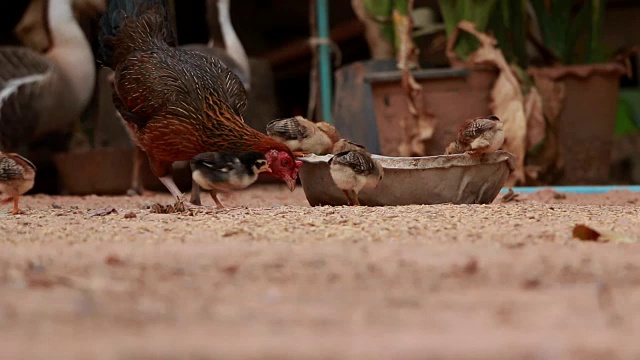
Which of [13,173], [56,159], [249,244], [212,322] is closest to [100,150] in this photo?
[56,159]

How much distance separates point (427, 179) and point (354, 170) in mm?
487

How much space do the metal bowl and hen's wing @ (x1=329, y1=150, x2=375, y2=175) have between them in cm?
19

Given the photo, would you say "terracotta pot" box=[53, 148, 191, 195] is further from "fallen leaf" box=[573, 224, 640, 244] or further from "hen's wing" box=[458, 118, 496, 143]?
"fallen leaf" box=[573, 224, 640, 244]

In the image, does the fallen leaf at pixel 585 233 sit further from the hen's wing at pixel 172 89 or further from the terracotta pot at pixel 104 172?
the terracotta pot at pixel 104 172

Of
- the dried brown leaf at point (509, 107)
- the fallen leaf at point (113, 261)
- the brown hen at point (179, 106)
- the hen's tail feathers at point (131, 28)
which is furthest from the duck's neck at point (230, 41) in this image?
the fallen leaf at point (113, 261)

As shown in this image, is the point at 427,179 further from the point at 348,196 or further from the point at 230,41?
the point at 230,41

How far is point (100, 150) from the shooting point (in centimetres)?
788

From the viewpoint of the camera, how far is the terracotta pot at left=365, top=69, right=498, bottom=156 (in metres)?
6.77

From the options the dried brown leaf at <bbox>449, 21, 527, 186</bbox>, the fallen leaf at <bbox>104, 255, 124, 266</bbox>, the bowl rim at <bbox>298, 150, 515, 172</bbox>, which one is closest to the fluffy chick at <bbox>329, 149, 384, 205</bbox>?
the bowl rim at <bbox>298, 150, 515, 172</bbox>

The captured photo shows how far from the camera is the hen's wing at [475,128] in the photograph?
4496 millimetres

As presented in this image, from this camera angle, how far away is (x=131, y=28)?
16.7 feet

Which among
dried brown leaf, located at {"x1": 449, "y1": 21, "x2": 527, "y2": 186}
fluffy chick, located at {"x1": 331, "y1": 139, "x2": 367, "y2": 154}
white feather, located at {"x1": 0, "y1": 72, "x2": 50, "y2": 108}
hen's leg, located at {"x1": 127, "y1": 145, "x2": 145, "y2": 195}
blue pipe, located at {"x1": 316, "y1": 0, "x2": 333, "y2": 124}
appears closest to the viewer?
fluffy chick, located at {"x1": 331, "y1": 139, "x2": 367, "y2": 154}

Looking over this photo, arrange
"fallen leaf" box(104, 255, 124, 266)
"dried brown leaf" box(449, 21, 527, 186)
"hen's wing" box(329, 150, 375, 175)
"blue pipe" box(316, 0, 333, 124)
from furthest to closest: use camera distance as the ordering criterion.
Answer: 1. "blue pipe" box(316, 0, 333, 124)
2. "dried brown leaf" box(449, 21, 527, 186)
3. "hen's wing" box(329, 150, 375, 175)
4. "fallen leaf" box(104, 255, 124, 266)

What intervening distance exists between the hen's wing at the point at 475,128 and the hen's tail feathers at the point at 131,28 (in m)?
1.73
